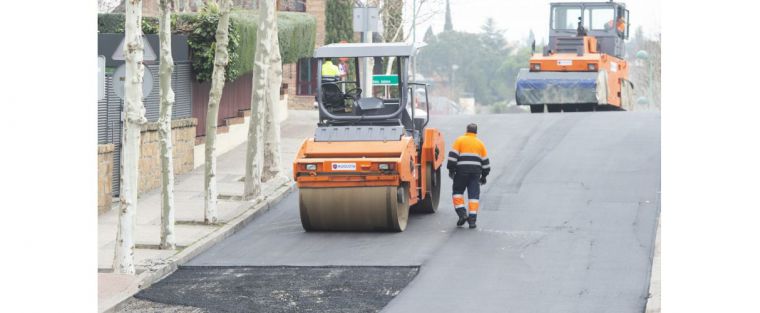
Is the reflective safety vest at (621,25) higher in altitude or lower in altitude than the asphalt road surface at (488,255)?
higher

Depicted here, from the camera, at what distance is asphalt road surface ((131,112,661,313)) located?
14805 millimetres

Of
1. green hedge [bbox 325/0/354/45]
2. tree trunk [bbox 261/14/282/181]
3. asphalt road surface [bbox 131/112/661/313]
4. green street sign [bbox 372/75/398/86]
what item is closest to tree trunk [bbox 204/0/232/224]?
asphalt road surface [bbox 131/112/661/313]

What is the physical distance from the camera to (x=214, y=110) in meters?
19.8

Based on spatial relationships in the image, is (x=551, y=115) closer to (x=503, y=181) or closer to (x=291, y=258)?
(x=503, y=181)

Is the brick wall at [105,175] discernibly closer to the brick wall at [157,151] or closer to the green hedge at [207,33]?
the brick wall at [157,151]

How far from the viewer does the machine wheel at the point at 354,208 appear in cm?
1867

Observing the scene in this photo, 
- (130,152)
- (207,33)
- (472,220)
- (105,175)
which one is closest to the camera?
(130,152)

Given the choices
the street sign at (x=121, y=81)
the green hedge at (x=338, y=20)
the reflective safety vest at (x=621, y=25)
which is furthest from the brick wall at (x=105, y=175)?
the green hedge at (x=338, y=20)

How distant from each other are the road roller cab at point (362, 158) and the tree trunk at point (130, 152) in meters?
3.11

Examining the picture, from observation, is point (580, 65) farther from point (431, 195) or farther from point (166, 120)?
point (166, 120)

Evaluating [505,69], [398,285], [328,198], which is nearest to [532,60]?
[328,198]

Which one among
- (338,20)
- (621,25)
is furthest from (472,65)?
(621,25)

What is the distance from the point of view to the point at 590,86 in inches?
1293

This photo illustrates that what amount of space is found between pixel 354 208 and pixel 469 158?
6.43 feet
